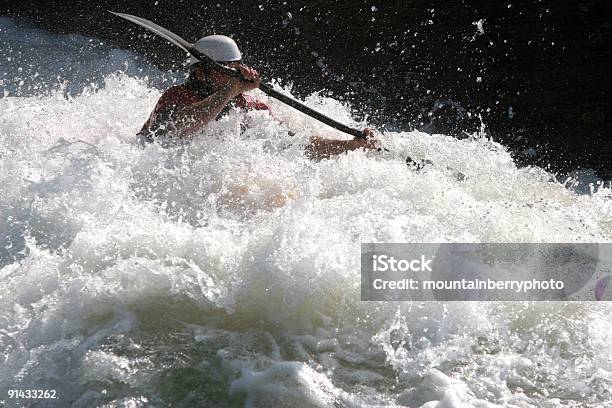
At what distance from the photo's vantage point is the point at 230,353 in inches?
131

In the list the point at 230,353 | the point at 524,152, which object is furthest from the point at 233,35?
the point at 230,353

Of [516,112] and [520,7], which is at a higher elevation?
[520,7]

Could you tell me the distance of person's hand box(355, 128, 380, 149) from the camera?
5.23m

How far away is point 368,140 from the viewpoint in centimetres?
525

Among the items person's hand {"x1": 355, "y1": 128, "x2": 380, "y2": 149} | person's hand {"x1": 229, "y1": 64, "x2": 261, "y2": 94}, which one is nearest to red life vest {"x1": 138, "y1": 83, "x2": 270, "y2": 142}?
person's hand {"x1": 229, "y1": 64, "x2": 261, "y2": 94}

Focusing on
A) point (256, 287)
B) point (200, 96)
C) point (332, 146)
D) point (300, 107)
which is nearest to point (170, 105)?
point (200, 96)

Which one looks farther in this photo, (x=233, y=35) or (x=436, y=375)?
(x=233, y=35)

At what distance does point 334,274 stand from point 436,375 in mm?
773

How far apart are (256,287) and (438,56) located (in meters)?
5.17

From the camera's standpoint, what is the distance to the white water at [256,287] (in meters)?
3.16

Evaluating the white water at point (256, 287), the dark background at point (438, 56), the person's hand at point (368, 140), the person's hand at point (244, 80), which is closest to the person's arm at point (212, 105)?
the person's hand at point (244, 80)

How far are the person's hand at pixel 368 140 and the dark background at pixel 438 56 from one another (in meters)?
1.97

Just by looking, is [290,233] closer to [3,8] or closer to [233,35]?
[233,35]

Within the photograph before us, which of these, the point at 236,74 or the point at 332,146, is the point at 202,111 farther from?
the point at 332,146
